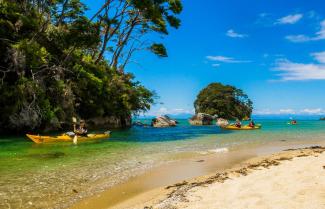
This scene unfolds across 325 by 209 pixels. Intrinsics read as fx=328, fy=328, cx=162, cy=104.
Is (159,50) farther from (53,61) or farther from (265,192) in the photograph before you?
(265,192)

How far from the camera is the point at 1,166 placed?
12.3 meters

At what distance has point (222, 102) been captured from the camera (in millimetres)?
90812

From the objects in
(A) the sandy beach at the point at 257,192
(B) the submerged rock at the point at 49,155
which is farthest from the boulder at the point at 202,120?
(A) the sandy beach at the point at 257,192

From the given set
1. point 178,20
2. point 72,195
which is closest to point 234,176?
point 72,195

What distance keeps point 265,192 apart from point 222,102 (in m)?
85.2

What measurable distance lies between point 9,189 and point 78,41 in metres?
22.0

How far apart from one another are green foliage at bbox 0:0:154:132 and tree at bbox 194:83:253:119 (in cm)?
5781

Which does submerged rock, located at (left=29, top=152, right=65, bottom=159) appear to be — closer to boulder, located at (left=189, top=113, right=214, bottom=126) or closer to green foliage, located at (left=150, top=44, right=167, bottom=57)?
green foliage, located at (left=150, top=44, right=167, bottom=57)

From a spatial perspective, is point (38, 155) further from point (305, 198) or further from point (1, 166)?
point (305, 198)

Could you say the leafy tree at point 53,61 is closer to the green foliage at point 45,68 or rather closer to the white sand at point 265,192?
the green foliage at point 45,68

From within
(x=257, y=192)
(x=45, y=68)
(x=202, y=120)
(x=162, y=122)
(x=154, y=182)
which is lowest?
(x=154, y=182)

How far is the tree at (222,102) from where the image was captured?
91.3 meters

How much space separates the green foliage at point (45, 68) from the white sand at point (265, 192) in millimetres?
20887

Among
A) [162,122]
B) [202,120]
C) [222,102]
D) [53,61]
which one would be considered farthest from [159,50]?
[222,102]
